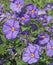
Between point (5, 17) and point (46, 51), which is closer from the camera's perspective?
point (46, 51)

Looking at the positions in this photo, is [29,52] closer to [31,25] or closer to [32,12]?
[31,25]

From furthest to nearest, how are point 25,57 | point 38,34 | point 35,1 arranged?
point 35,1
point 38,34
point 25,57

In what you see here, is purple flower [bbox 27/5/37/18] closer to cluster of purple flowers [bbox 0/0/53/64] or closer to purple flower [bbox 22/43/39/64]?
cluster of purple flowers [bbox 0/0/53/64]

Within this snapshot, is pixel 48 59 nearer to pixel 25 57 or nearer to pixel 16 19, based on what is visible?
pixel 25 57

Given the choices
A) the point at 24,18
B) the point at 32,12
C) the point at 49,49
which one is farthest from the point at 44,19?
the point at 49,49

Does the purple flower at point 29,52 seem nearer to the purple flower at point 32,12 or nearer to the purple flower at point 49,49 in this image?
the purple flower at point 49,49

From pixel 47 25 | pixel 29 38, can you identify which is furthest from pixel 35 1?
pixel 29 38

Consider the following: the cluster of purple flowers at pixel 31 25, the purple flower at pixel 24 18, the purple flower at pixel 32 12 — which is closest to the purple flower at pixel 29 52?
the cluster of purple flowers at pixel 31 25
